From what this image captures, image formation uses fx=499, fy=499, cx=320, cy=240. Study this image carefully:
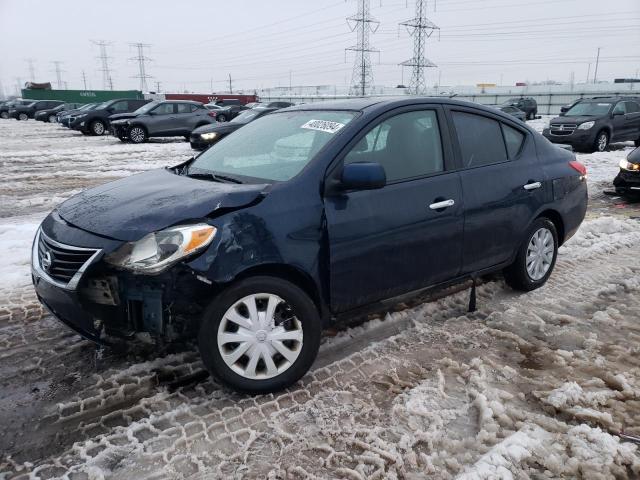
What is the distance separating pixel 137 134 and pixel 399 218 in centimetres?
1770

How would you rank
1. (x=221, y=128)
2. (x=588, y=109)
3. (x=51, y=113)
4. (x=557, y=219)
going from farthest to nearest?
(x=51, y=113) → (x=588, y=109) → (x=221, y=128) → (x=557, y=219)

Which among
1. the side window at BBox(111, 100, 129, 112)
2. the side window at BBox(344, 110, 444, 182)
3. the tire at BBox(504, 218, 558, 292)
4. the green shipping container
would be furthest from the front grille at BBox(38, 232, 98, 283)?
the green shipping container

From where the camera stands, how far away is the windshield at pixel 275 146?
127 inches

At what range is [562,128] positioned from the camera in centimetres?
1548

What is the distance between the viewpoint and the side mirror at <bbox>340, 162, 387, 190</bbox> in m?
2.94

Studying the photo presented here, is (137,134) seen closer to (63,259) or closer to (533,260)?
(533,260)

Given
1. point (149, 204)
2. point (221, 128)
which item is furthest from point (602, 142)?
point (149, 204)

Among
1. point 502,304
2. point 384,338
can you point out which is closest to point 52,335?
point 384,338

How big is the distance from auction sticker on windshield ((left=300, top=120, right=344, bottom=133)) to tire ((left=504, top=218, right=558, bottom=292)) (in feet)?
6.76

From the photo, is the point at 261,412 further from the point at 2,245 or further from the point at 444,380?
the point at 2,245

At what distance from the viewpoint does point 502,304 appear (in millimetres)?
4316

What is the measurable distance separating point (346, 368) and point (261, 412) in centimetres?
69

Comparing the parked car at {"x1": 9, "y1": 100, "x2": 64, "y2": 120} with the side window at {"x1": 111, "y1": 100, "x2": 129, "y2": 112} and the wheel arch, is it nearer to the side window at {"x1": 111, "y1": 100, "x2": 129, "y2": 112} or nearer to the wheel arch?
the side window at {"x1": 111, "y1": 100, "x2": 129, "y2": 112}

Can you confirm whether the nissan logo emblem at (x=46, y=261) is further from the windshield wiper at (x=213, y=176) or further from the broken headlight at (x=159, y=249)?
the windshield wiper at (x=213, y=176)
